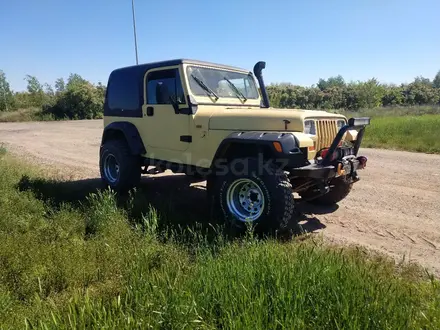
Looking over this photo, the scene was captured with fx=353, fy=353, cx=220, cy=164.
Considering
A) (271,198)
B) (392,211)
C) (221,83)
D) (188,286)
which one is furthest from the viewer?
(221,83)

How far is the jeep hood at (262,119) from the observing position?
424 cm

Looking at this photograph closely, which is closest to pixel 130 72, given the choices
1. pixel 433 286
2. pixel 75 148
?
pixel 433 286

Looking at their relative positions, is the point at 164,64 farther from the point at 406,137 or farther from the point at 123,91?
the point at 406,137

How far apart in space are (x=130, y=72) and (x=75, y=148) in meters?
7.87

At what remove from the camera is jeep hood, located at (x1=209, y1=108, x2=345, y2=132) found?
4.24 meters

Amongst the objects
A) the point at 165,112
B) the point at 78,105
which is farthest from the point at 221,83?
the point at 78,105

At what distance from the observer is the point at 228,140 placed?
179 inches

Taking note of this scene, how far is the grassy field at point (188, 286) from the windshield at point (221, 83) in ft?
7.50

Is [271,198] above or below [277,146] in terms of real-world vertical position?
below

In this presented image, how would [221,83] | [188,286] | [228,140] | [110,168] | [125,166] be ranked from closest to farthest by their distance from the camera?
1. [188,286]
2. [228,140]
3. [221,83]
4. [125,166]
5. [110,168]

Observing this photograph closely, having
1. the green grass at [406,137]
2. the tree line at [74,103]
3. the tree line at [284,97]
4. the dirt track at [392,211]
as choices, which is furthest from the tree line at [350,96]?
the dirt track at [392,211]

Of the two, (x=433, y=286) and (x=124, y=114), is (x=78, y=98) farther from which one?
(x=433, y=286)

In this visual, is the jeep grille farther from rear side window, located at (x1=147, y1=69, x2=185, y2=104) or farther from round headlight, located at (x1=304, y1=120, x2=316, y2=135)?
rear side window, located at (x1=147, y1=69, x2=185, y2=104)

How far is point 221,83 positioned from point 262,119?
1.53 m
